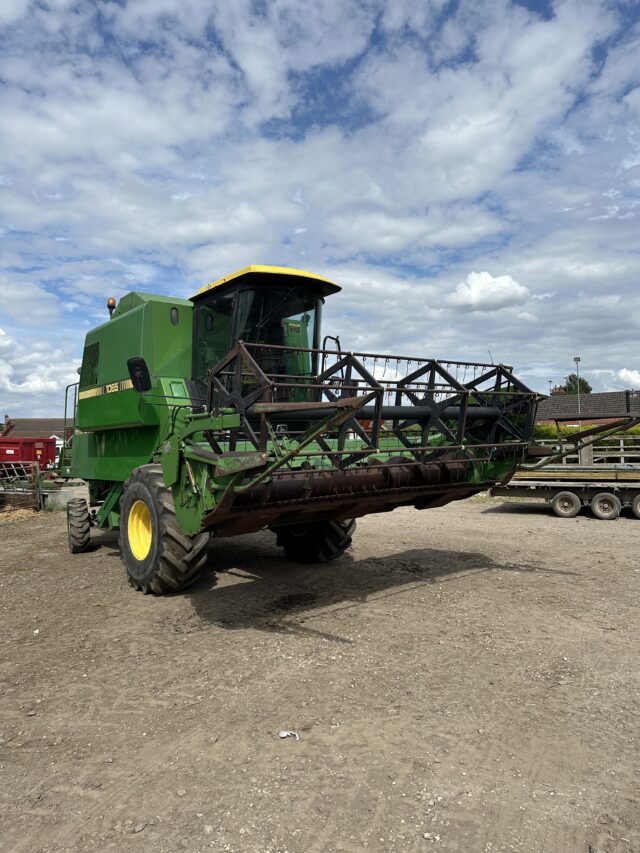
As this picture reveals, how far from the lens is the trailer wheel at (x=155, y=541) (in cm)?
540

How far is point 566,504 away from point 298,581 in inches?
336

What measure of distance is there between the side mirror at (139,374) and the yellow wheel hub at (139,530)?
3.70 ft

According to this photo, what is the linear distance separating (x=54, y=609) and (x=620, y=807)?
4933 millimetres

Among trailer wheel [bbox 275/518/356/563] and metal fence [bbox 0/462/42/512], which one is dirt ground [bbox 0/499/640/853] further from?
metal fence [bbox 0/462/42/512]

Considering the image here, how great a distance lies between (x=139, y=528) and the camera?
6.12m

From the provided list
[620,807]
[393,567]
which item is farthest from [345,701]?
[393,567]

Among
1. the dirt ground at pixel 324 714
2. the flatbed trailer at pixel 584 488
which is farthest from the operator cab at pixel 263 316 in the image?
the flatbed trailer at pixel 584 488

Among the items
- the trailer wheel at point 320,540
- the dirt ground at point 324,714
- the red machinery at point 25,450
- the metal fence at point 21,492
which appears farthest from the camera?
the red machinery at point 25,450

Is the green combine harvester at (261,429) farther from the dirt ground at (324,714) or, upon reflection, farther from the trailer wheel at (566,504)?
the trailer wheel at (566,504)

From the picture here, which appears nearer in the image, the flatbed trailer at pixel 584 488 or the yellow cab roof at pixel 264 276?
the yellow cab roof at pixel 264 276

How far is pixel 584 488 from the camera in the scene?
13.0 metres

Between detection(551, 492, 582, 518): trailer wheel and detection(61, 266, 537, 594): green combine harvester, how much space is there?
24.3 ft

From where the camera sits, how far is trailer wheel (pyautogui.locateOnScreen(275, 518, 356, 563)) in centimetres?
725

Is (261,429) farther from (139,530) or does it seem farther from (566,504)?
(566,504)
